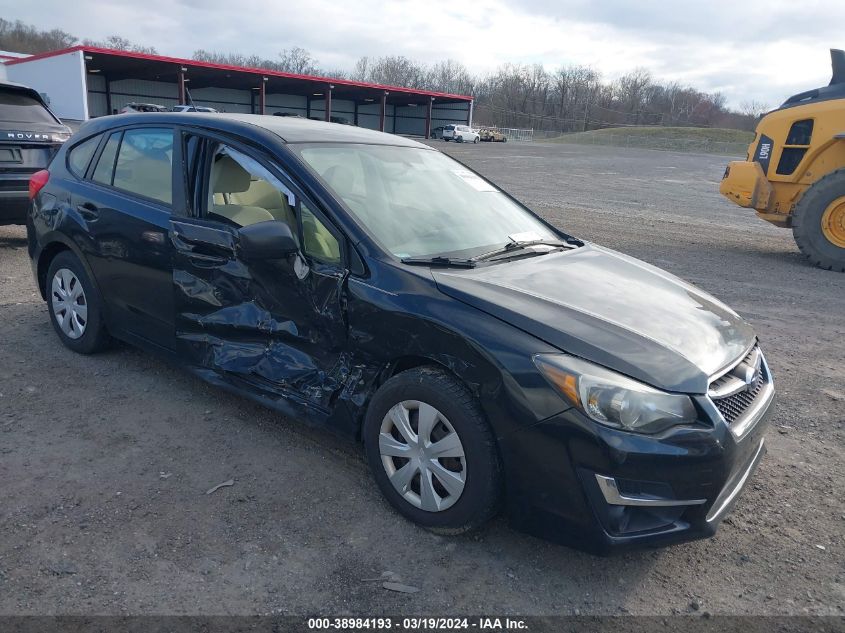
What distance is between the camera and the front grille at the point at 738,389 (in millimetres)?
2660

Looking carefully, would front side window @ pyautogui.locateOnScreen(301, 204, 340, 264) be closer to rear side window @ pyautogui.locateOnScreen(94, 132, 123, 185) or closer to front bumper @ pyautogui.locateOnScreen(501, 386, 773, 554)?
front bumper @ pyautogui.locateOnScreen(501, 386, 773, 554)

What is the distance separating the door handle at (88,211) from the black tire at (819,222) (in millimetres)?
8809

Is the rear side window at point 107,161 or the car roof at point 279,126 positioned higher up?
the car roof at point 279,126

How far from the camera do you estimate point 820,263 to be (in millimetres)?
9086

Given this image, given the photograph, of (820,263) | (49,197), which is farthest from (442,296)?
(820,263)

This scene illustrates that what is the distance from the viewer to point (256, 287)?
346 cm

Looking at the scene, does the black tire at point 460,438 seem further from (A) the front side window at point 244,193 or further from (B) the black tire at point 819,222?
(B) the black tire at point 819,222

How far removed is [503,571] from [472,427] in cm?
63

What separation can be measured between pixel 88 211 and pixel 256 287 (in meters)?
1.72

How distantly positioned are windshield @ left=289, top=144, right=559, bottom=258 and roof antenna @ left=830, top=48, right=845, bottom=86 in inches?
312

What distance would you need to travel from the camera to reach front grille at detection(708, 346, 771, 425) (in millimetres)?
2660

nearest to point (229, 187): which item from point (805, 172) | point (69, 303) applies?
point (69, 303)

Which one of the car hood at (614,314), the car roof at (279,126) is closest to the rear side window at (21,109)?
the car roof at (279,126)

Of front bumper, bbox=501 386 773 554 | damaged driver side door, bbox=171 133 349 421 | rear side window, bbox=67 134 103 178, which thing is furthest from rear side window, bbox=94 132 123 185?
front bumper, bbox=501 386 773 554
